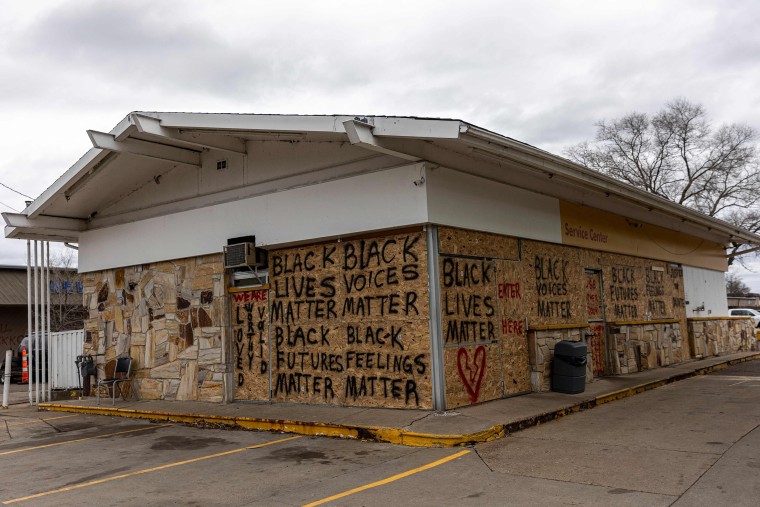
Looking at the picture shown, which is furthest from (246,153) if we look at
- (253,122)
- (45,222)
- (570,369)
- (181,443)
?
(570,369)

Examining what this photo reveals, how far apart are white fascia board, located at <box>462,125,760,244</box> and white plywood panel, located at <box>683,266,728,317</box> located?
3697 millimetres

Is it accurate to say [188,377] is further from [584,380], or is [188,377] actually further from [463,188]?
[584,380]

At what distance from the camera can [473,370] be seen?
36.3 ft

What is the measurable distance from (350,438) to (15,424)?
7.48 m

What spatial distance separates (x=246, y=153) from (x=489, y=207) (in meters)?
4.96

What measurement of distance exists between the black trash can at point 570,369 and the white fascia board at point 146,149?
8371 mm

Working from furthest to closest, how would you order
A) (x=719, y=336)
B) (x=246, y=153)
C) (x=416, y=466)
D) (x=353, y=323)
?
1. (x=719, y=336)
2. (x=246, y=153)
3. (x=353, y=323)
4. (x=416, y=466)

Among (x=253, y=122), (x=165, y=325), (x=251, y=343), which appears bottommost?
(x=251, y=343)

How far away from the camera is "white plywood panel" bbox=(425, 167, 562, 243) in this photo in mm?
10711

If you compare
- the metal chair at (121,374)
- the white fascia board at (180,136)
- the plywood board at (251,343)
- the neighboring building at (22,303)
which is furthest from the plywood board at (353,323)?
the neighboring building at (22,303)

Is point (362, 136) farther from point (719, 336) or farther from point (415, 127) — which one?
point (719, 336)

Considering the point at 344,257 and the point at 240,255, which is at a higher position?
the point at 240,255

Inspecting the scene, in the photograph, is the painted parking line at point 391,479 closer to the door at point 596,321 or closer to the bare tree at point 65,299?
the door at point 596,321

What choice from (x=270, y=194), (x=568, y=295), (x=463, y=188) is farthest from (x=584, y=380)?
(x=270, y=194)
